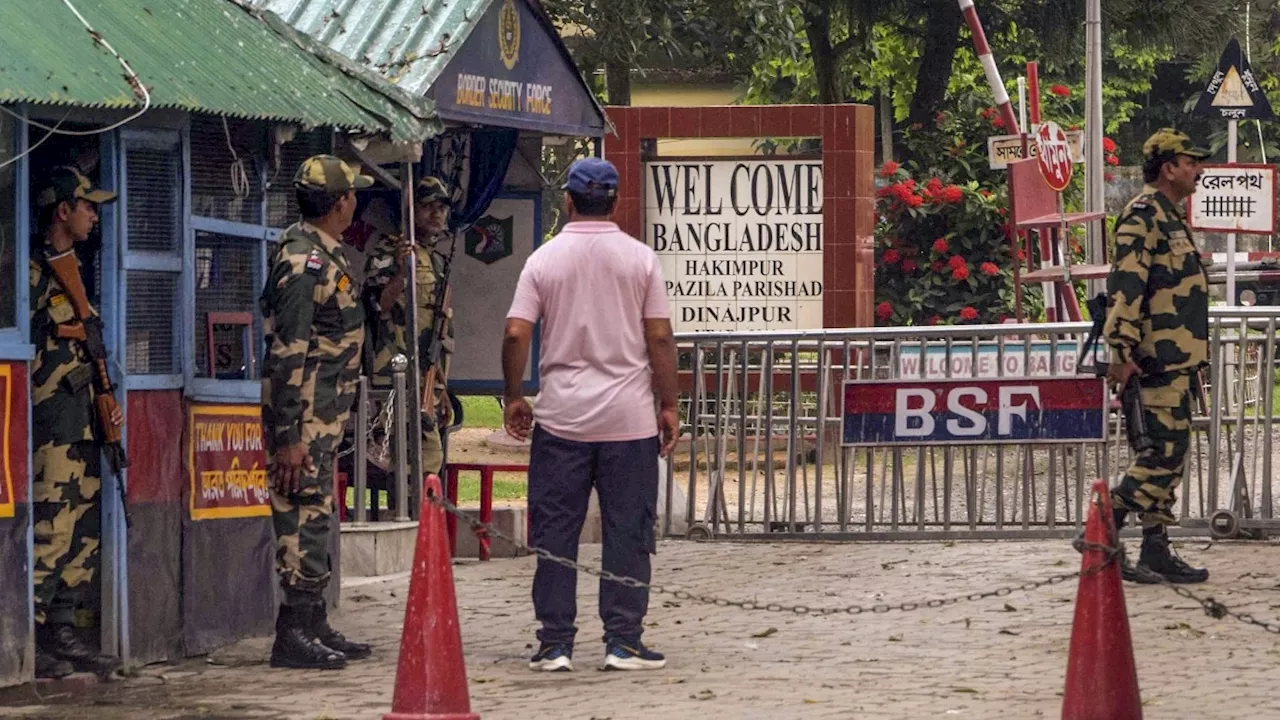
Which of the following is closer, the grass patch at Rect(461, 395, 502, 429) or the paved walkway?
the paved walkway

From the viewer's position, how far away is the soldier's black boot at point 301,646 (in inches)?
→ 346

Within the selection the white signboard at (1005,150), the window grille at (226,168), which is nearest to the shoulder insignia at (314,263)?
the window grille at (226,168)

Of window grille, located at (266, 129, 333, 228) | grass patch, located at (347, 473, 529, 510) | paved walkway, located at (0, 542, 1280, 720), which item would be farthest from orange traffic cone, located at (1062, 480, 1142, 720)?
grass patch, located at (347, 473, 529, 510)

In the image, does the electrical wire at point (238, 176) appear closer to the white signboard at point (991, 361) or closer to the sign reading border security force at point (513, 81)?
the sign reading border security force at point (513, 81)

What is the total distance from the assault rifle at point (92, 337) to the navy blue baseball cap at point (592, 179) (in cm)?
170

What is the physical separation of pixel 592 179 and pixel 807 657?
1.93 m

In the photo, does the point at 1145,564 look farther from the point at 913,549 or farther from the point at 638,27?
the point at 638,27

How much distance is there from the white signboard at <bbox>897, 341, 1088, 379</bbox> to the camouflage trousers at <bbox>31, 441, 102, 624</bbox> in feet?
17.5

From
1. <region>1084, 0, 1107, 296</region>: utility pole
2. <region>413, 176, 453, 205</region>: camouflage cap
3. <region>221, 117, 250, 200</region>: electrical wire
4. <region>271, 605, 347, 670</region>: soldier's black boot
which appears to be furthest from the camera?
<region>1084, 0, 1107, 296</region>: utility pole

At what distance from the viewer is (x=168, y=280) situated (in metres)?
9.02

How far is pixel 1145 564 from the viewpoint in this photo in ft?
34.7

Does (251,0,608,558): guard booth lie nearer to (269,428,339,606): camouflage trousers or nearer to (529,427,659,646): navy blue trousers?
(269,428,339,606): camouflage trousers

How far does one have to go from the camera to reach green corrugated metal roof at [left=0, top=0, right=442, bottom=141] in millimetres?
7809

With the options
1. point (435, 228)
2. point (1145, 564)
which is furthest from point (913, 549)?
point (435, 228)
